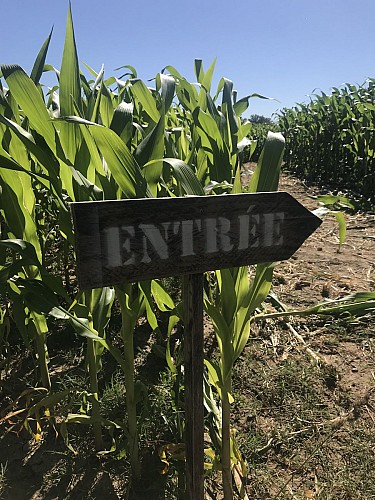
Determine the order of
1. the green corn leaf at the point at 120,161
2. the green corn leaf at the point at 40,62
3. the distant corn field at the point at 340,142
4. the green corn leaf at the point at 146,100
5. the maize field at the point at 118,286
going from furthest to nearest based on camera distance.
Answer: the distant corn field at the point at 340,142 → the green corn leaf at the point at 146,100 → the green corn leaf at the point at 40,62 → the maize field at the point at 118,286 → the green corn leaf at the point at 120,161

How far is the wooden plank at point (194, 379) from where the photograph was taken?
93 cm

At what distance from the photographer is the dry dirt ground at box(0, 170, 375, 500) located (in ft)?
4.50

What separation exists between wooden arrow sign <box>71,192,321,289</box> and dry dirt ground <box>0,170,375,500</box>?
0.47 metres

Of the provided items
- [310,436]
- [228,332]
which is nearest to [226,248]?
[228,332]

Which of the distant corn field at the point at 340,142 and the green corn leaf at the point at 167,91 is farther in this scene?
the distant corn field at the point at 340,142

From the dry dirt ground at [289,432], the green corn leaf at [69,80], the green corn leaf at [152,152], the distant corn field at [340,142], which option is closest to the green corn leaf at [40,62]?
the green corn leaf at [69,80]

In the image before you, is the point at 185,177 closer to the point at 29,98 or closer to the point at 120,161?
the point at 120,161

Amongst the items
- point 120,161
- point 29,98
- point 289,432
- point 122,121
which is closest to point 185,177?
point 120,161

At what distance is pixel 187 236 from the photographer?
2.58 feet

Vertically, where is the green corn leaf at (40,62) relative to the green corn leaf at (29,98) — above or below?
above

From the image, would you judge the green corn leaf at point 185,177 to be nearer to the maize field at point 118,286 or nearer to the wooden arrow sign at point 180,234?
the maize field at point 118,286

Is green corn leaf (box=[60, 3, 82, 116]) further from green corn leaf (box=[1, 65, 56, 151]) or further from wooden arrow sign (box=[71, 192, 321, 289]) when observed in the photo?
wooden arrow sign (box=[71, 192, 321, 289])

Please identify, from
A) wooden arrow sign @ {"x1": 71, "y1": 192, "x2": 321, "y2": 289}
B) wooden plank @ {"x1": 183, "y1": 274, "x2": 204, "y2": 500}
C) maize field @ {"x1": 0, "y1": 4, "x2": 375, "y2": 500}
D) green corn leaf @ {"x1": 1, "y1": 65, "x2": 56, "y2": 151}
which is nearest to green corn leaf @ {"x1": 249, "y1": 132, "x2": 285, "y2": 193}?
maize field @ {"x1": 0, "y1": 4, "x2": 375, "y2": 500}

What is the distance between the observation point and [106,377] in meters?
1.85
